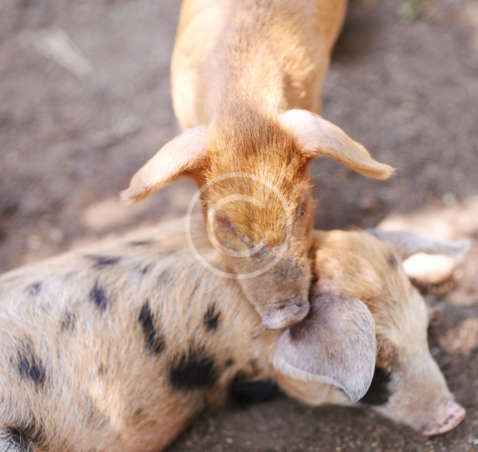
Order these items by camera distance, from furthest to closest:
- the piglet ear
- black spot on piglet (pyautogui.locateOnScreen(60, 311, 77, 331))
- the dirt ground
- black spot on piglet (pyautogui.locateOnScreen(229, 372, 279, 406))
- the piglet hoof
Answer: the dirt ground
black spot on piglet (pyautogui.locateOnScreen(229, 372, 279, 406))
black spot on piglet (pyautogui.locateOnScreen(60, 311, 77, 331))
the piglet hoof
the piglet ear

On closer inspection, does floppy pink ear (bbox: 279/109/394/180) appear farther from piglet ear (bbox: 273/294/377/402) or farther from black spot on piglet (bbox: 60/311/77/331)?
black spot on piglet (bbox: 60/311/77/331)

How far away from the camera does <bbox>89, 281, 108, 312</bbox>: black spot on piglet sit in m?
2.94

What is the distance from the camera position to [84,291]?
9.71 ft

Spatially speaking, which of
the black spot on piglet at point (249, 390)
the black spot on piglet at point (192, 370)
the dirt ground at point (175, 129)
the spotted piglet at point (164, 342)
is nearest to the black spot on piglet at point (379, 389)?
the spotted piglet at point (164, 342)

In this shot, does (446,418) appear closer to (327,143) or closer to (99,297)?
(327,143)

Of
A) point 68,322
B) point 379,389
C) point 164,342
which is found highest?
point 68,322

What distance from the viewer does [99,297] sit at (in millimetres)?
2955

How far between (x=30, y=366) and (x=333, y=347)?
112 centimetres

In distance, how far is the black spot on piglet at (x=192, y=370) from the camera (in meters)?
2.97

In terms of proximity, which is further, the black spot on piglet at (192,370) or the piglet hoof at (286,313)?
the black spot on piglet at (192,370)

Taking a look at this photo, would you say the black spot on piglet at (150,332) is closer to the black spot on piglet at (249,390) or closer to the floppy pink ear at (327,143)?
the black spot on piglet at (249,390)

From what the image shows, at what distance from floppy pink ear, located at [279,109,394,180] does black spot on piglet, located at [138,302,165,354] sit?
2.84 feet

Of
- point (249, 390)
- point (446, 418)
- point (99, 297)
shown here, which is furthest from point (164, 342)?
point (446, 418)

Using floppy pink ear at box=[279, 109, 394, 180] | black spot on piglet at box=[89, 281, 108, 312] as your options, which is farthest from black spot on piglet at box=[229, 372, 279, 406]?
floppy pink ear at box=[279, 109, 394, 180]
